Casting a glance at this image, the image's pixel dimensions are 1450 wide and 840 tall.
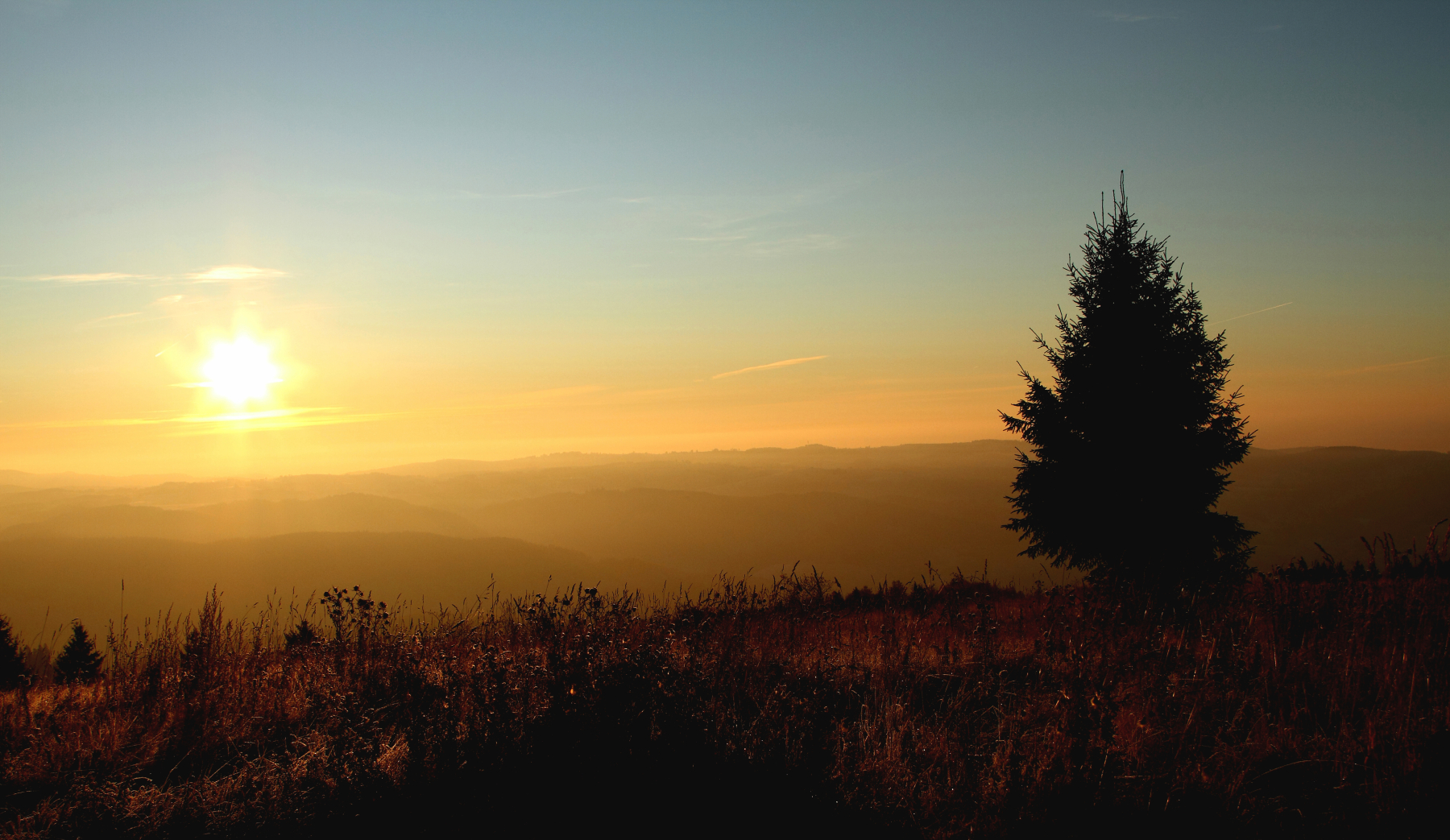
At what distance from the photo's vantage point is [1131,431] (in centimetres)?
1202

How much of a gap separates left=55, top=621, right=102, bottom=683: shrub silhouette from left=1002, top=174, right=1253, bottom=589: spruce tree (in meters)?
13.1

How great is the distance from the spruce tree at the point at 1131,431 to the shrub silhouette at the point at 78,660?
42.8 ft

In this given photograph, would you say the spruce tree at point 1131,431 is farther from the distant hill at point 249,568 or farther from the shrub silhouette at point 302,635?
the distant hill at point 249,568

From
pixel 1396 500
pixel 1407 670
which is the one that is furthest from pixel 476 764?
pixel 1396 500

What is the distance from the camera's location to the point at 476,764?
353 centimetres

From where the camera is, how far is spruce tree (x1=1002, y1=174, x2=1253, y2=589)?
11922 millimetres

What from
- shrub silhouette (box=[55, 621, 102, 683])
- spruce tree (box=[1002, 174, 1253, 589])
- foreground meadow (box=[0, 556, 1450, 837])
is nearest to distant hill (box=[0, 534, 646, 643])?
shrub silhouette (box=[55, 621, 102, 683])

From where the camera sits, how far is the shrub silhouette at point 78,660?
593 cm

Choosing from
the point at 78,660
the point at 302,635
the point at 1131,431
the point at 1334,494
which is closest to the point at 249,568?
the point at 78,660

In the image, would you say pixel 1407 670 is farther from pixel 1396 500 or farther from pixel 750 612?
pixel 1396 500

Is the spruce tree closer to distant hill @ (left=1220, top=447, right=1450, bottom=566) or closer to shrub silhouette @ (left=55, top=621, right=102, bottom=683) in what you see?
shrub silhouette @ (left=55, top=621, right=102, bottom=683)

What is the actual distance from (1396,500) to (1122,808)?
182 metres

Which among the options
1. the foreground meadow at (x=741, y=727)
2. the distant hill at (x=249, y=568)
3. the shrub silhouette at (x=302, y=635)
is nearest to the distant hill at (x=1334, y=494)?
the distant hill at (x=249, y=568)

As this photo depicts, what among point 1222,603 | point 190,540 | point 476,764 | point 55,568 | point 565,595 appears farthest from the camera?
point 190,540
